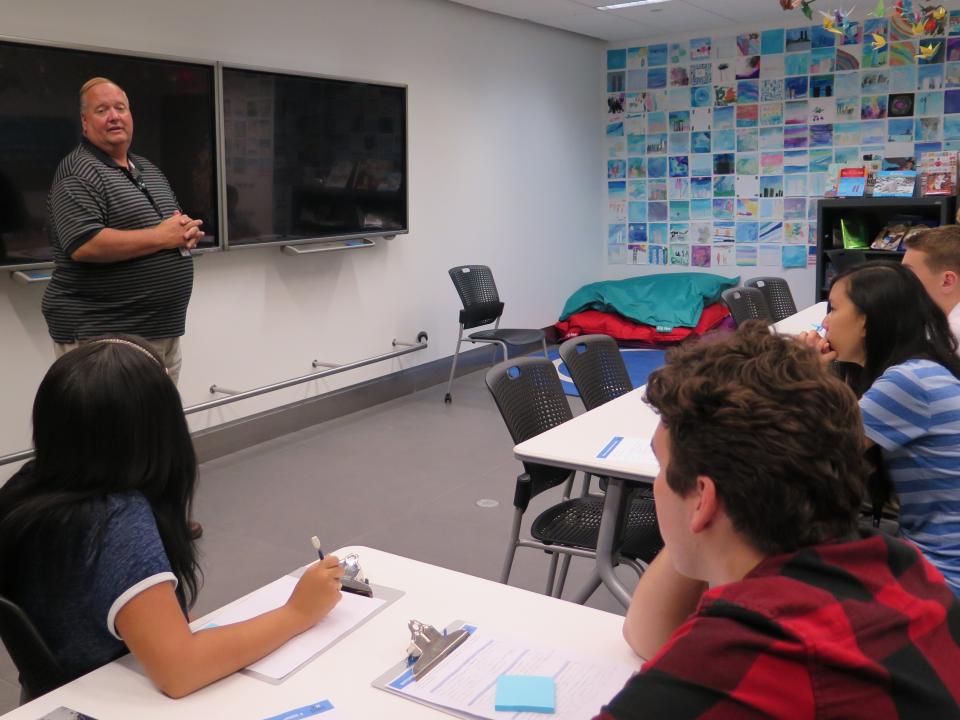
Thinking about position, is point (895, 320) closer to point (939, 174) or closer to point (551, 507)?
point (551, 507)

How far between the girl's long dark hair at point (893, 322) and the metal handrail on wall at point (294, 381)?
8.52 ft

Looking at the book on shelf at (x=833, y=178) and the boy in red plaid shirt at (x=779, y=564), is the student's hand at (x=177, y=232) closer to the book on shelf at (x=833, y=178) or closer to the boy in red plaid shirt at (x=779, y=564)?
the boy in red plaid shirt at (x=779, y=564)

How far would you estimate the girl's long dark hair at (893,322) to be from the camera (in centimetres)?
219

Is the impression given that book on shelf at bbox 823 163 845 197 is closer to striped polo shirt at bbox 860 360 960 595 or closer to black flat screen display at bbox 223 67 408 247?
black flat screen display at bbox 223 67 408 247

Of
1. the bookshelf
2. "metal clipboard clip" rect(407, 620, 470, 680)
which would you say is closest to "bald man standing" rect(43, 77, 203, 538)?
"metal clipboard clip" rect(407, 620, 470, 680)

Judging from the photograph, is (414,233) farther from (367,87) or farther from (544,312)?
(544,312)

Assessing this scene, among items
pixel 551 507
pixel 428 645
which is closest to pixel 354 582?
pixel 428 645

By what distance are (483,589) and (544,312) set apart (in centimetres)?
611

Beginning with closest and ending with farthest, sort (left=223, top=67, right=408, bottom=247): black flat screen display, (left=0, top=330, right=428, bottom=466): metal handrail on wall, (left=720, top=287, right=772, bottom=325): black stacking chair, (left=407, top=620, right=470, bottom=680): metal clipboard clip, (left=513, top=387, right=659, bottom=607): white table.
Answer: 1. (left=407, top=620, right=470, bottom=680): metal clipboard clip
2. (left=513, top=387, right=659, bottom=607): white table
3. (left=0, top=330, right=428, bottom=466): metal handrail on wall
4. (left=223, top=67, right=408, bottom=247): black flat screen display
5. (left=720, top=287, right=772, bottom=325): black stacking chair

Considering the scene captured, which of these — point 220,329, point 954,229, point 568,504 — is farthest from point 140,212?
point 954,229

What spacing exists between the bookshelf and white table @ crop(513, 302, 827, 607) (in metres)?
4.45

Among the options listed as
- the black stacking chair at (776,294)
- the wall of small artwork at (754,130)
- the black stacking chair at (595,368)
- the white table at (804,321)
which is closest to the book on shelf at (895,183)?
the wall of small artwork at (754,130)

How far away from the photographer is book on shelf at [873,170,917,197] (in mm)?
6742

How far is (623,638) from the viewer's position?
4.61 ft
